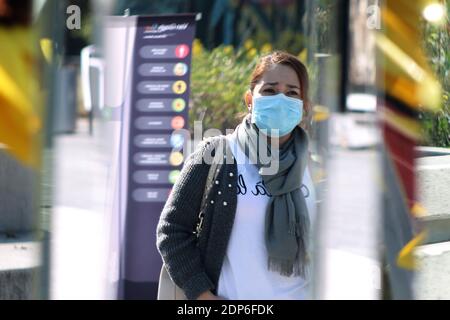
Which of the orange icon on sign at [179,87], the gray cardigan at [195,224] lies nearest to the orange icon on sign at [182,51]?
the orange icon on sign at [179,87]

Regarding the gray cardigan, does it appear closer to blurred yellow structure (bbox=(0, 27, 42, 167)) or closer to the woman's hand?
the woman's hand

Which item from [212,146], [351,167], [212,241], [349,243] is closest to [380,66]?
[212,146]

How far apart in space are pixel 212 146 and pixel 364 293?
1661mm

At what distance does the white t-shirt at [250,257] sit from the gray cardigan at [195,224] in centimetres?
2

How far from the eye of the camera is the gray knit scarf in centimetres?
210

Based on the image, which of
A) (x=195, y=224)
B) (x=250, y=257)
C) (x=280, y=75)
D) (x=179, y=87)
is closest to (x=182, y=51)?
(x=179, y=87)

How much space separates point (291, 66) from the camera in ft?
7.22

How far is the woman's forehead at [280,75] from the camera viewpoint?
220cm

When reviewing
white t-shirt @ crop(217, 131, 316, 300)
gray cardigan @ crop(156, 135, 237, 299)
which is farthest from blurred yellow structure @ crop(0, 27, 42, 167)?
white t-shirt @ crop(217, 131, 316, 300)

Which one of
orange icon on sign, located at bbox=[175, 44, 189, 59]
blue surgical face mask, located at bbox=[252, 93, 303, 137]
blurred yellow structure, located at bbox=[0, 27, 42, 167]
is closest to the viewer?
blurred yellow structure, located at bbox=[0, 27, 42, 167]

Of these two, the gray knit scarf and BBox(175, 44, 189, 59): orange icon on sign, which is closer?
the gray knit scarf

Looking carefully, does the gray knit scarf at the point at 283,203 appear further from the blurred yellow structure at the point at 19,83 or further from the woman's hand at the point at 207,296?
the blurred yellow structure at the point at 19,83

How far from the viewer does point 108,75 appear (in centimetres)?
276
